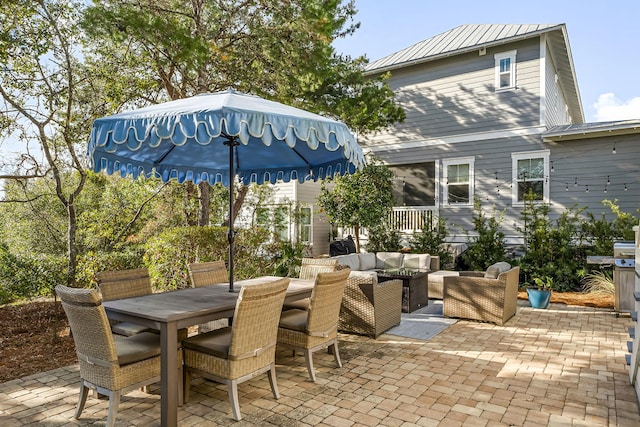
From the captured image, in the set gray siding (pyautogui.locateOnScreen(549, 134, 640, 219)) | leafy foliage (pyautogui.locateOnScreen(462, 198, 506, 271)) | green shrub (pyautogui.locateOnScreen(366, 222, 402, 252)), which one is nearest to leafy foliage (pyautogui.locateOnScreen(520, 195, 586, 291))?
leafy foliage (pyautogui.locateOnScreen(462, 198, 506, 271))

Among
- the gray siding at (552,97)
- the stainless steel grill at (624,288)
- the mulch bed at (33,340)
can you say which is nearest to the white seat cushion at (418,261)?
the mulch bed at (33,340)

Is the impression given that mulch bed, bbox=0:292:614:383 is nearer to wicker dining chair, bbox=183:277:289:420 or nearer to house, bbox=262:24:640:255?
wicker dining chair, bbox=183:277:289:420

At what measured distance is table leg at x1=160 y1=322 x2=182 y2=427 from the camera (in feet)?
9.84

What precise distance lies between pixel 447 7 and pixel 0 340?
486 inches

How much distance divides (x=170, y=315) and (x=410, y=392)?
7.51 ft

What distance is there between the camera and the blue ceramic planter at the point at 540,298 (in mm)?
7539

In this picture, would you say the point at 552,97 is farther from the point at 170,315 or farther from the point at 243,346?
the point at 170,315

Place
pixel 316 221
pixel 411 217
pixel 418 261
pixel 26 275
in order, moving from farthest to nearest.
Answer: pixel 316 221
pixel 411 217
pixel 418 261
pixel 26 275

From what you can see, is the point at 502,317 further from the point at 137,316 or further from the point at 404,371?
the point at 137,316

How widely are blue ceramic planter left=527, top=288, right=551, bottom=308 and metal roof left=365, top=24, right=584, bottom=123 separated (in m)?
7.03

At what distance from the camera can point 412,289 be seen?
7.29 m

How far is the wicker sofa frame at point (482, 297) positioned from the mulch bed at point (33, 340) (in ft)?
8.69

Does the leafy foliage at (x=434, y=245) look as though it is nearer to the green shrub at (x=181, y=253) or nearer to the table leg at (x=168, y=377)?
the green shrub at (x=181, y=253)

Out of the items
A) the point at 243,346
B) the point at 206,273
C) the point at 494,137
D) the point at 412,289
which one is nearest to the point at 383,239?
the point at 494,137
